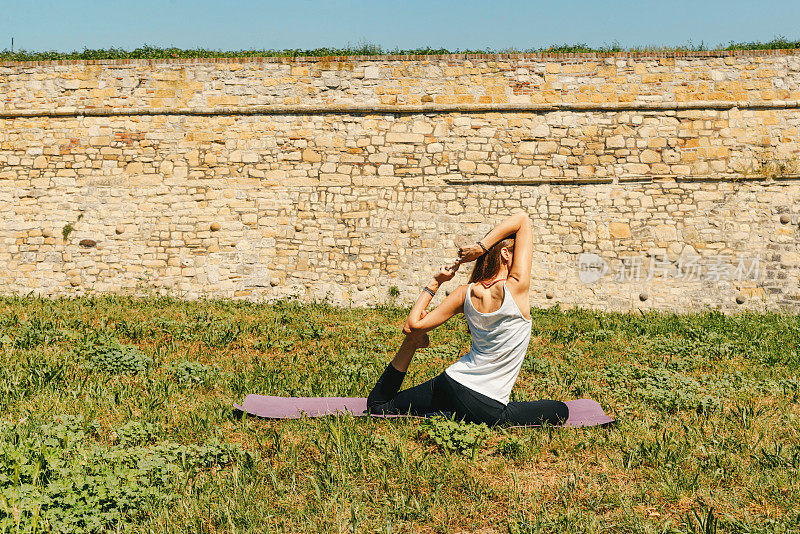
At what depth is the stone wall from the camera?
907 centimetres

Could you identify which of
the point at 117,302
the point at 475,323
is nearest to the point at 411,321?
the point at 475,323

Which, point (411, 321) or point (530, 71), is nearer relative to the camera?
point (411, 321)

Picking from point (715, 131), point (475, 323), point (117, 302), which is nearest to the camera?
point (475, 323)

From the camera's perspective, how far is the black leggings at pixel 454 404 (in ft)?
11.5

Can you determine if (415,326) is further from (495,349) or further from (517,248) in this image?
(517,248)

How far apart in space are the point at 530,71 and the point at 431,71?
65.2 inches

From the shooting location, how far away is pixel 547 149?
9.33 metres

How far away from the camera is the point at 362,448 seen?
335 cm

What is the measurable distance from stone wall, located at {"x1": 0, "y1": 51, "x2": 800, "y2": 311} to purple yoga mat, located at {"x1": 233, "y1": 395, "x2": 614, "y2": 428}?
5.18 m

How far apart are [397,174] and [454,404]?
20.9 feet

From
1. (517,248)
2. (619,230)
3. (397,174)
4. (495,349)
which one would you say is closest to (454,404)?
(495,349)

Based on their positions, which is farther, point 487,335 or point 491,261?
point 491,261

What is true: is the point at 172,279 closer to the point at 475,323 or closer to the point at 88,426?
the point at 88,426

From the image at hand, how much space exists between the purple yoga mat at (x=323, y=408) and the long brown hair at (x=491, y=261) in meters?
1.19
